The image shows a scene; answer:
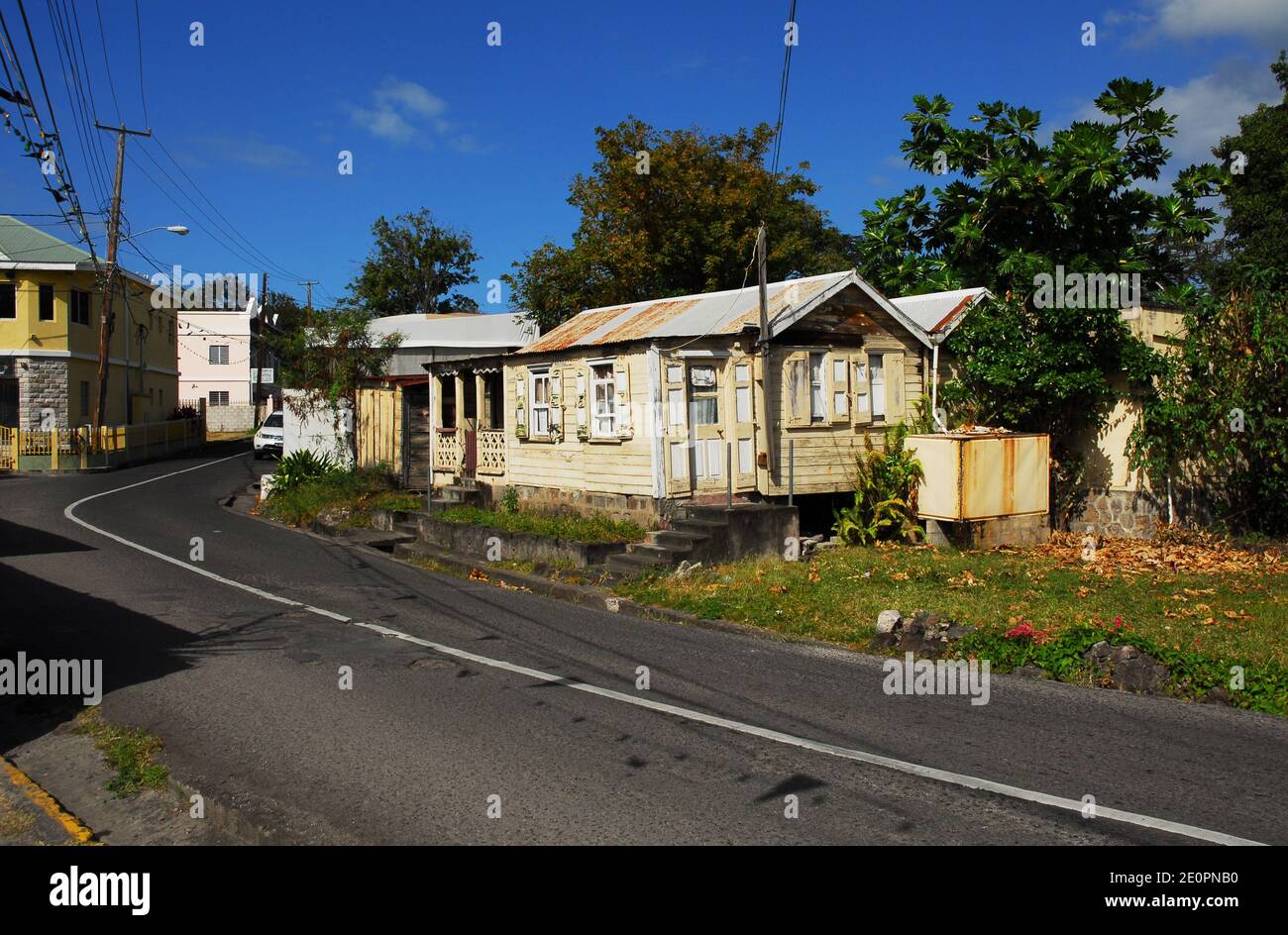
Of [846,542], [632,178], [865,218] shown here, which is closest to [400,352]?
[632,178]

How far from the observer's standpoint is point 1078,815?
224 inches

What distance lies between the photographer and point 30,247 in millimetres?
39344

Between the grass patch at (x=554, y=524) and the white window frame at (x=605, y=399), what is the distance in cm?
144

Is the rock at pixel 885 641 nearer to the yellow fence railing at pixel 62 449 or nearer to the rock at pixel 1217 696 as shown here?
the rock at pixel 1217 696

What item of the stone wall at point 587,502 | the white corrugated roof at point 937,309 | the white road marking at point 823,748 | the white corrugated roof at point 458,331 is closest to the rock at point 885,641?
the white road marking at point 823,748

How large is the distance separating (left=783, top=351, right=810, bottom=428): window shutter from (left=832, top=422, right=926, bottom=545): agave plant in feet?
4.11

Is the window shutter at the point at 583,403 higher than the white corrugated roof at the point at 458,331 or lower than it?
lower

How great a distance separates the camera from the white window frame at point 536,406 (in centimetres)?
1867

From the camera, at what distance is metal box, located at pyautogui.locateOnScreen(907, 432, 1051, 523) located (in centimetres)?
1492

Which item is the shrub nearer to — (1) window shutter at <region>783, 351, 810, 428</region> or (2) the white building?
(1) window shutter at <region>783, 351, 810, 428</region>

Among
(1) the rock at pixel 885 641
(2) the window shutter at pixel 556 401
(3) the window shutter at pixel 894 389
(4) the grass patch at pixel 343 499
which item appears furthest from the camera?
(4) the grass patch at pixel 343 499

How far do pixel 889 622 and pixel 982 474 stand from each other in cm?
548

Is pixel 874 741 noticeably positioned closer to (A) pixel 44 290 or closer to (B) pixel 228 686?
(B) pixel 228 686
